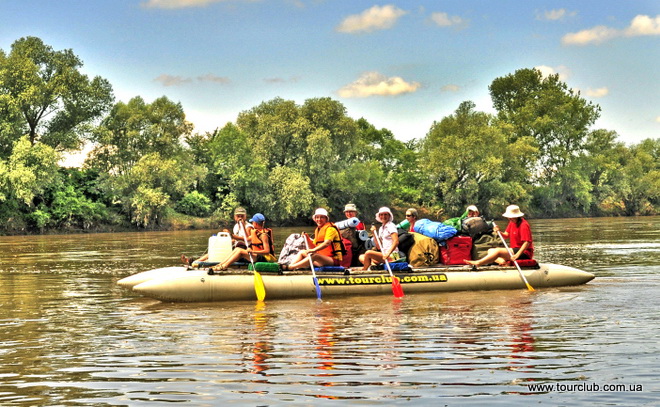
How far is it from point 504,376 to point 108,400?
3764 millimetres

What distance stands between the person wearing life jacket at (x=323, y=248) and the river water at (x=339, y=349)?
3.50 feet

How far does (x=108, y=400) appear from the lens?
7520 millimetres

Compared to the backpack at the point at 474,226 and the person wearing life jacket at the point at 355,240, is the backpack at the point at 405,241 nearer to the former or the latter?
the person wearing life jacket at the point at 355,240

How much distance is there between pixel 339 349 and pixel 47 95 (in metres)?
53.6

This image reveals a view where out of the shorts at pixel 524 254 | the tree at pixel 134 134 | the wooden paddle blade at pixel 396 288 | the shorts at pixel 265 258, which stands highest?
the tree at pixel 134 134

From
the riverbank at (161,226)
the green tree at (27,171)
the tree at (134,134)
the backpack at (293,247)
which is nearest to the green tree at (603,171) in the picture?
the riverbank at (161,226)

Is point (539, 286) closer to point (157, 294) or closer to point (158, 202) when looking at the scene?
point (157, 294)

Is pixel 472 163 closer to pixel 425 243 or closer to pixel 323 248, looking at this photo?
pixel 425 243

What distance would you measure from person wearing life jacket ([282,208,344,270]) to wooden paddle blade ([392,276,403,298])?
3.85ft

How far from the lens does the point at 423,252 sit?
1595cm

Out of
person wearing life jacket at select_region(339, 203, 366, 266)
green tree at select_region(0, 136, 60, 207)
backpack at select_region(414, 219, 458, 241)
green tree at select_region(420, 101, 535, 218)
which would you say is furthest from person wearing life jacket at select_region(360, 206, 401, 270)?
green tree at select_region(420, 101, 535, 218)

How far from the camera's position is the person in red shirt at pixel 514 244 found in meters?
16.2

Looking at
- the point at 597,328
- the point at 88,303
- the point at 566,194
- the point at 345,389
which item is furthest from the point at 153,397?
the point at 566,194

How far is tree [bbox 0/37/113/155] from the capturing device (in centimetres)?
5650
